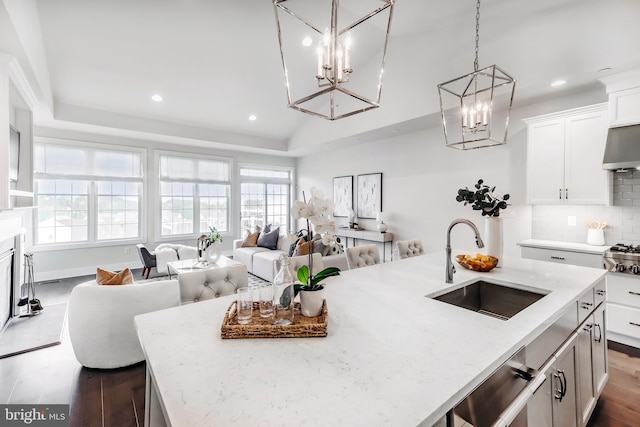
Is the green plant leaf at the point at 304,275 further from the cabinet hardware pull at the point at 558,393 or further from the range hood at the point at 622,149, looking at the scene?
the range hood at the point at 622,149

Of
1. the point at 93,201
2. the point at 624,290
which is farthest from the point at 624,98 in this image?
the point at 93,201

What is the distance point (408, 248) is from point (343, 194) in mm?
3560

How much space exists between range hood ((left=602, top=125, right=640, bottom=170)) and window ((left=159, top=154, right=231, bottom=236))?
6.76 m

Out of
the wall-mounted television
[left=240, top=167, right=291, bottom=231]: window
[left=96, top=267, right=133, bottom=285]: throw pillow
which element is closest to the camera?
[left=96, top=267, right=133, bottom=285]: throw pillow

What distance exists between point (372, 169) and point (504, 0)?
332cm

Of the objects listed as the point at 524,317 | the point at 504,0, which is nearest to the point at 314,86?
the point at 504,0

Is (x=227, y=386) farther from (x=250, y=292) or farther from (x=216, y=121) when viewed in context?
(x=216, y=121)

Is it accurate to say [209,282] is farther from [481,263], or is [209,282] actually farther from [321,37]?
[321,37]

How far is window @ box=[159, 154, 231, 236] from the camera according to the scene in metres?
6.43

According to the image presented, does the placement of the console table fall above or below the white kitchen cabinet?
below

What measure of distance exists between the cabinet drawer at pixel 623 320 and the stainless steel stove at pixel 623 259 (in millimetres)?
382

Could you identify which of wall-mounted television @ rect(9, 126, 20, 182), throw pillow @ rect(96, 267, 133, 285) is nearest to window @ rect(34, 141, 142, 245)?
wall-mounted television @ rect(9, 126, 20, 182)

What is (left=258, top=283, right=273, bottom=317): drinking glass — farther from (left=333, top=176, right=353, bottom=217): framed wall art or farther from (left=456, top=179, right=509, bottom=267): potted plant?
(left=333, top=176, right=353, bottom=217): framed wall art

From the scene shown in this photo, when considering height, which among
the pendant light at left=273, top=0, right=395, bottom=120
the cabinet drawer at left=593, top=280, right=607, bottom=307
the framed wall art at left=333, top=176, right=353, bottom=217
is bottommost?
the cabinet drawer at left=593, top=280, right=607, bottom=307
